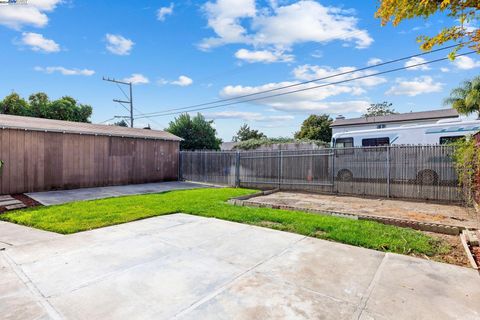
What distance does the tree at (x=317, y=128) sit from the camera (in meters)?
36.9

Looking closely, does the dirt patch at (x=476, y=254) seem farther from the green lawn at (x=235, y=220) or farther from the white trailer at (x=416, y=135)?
the white trailer at (x=416, y=135)

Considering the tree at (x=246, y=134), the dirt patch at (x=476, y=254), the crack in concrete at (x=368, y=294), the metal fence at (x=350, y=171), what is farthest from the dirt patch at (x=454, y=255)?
the tree at (x=246, y=134)

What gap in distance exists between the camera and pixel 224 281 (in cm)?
316

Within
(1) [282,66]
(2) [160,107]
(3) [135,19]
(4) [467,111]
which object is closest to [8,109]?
(2) [160,107]

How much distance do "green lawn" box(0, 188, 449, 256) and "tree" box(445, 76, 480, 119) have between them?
15.5 meters

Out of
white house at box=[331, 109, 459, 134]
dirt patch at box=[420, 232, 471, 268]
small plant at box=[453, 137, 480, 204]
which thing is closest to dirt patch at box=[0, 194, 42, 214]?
dirt patch at box=[420, 232, 471, 268]

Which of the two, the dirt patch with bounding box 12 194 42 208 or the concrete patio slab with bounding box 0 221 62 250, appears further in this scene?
the dirt patch with bounding box 12 194 42 208

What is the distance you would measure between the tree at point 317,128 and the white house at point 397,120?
16.6 feet

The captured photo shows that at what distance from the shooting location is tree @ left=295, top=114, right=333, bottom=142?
36906 millimetres

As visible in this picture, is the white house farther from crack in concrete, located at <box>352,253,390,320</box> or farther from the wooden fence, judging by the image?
crack in concrete, located at <box>352,253,390,320</box>

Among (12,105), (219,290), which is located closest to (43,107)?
(12,105)

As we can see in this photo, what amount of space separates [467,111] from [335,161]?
1256 cm

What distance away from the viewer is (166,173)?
16047 millimetres

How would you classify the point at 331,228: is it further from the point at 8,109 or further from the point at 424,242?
the point at 8,109
